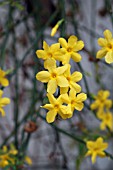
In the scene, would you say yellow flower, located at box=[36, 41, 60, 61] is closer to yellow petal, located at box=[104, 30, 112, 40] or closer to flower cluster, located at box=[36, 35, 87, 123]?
flower cluster, located at box=[36, 35, 87, 123]

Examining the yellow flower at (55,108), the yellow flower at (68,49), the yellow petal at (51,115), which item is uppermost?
the yellow flower at (68,49)

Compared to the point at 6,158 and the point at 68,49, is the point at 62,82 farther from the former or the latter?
the point at 6,158

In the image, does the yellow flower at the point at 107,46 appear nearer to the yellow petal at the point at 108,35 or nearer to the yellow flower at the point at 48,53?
the yellow petal at the point at 108,35

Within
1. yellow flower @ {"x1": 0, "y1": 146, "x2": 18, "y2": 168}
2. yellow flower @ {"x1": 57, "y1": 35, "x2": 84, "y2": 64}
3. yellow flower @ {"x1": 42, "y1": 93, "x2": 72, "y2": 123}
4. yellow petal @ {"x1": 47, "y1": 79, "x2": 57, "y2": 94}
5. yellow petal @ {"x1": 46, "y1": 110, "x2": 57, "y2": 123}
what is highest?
yellow flower @ {"x1": 57, "y1": 35, "x2": 84, "y2": 64}

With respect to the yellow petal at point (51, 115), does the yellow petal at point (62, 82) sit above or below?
above

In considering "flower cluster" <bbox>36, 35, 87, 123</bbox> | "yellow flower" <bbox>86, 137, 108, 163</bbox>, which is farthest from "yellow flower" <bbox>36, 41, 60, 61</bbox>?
"yellow flower" <bbox>86, 137, 108, 163</bbox>

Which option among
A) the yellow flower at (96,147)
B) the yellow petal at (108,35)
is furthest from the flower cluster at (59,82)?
the yellow flower at (96,147)

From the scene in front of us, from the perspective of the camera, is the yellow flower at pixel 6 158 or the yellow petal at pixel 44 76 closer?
the yellow petal at pixel 44 76
